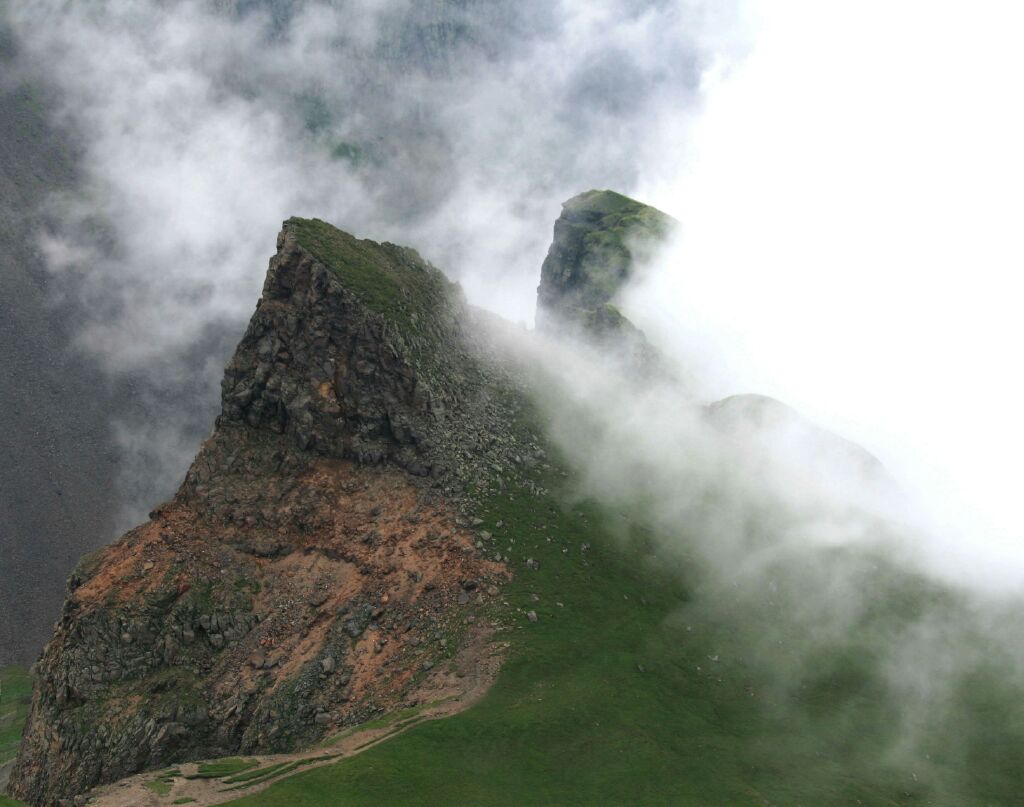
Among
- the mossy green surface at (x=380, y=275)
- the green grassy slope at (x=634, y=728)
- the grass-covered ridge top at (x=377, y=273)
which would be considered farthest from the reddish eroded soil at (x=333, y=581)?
the grass-covered ridge top at (x=377, y=273)

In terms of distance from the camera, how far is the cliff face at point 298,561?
254 feet

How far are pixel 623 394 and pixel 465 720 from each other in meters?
108

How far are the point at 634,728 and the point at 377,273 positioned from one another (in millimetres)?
88012

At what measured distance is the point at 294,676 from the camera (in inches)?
3152

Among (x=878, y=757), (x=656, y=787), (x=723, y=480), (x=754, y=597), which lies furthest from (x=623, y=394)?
(x=656, y=787)

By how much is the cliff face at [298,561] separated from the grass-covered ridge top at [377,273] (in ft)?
1.87

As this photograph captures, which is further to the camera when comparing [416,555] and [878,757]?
[416,555]

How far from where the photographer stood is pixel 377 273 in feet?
401

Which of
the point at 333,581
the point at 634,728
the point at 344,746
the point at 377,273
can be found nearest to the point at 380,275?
the point at 377,273

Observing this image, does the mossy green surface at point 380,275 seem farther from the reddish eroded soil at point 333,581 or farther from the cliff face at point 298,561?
the reddish eroded soil at point 333,581

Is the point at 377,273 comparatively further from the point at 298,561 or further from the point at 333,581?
the point at 333,581

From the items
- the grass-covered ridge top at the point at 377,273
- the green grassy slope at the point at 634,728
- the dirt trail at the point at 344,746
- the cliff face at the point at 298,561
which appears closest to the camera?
the dirt trail at the point at 344,746

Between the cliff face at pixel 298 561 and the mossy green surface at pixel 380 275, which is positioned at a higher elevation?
the mossy green surface at pixel 380 275

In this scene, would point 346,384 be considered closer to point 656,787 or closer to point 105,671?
point 105,671
